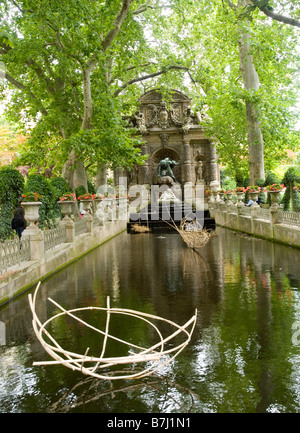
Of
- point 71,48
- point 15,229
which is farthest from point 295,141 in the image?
point 15,229

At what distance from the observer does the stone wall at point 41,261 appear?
27.9ft

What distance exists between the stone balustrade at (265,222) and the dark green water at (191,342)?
268 cm

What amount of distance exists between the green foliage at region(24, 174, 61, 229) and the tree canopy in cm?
394

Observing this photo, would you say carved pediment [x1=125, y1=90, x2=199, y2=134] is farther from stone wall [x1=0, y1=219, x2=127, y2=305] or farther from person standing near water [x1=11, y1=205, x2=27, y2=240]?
person standing near water [x1=11, y1=205, x2=27, y2=240]

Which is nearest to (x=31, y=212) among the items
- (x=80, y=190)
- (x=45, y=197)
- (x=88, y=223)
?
(x=45, y=197)

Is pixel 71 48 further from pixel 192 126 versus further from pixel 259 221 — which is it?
pixel 192 126

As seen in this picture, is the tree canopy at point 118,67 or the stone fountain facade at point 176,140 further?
the stone fountain facade at point 176,140

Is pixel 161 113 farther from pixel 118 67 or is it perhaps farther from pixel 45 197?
pixel 45 197

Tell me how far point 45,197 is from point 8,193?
201 centimetres

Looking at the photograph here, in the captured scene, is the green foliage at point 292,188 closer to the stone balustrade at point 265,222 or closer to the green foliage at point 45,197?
the stone balustrade at point 265,222

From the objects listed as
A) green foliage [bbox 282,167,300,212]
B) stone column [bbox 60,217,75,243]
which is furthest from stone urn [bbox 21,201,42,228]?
green foliage [bbox 282,167,300,212]

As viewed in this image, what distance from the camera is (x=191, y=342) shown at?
565cm

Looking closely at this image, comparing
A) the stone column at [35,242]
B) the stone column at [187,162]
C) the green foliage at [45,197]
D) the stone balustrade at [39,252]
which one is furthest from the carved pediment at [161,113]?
the stone column at [35,242]
